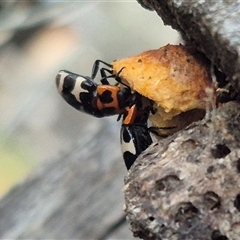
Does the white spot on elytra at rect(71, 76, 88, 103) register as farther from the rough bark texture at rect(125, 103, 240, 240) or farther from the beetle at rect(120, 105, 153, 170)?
the rough bark texture at rect(125, 103, 240, 240)

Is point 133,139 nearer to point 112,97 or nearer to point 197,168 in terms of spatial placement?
point 112,97

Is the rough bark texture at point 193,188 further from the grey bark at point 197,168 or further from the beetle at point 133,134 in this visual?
the beetle at point 133,134

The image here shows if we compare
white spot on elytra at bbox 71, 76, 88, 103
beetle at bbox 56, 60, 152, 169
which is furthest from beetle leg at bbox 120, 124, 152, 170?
white spot on elytra at bbox 71, 76, 88, 103

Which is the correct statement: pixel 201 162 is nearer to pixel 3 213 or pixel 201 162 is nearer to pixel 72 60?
pixel 3 213

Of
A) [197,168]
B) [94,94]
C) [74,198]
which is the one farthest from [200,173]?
[74,198]

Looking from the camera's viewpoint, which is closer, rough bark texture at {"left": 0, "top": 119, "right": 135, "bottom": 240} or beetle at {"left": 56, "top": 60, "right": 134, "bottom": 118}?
beetle at {"left": 56, "top": 60, "right": 134, "bottom": 118}

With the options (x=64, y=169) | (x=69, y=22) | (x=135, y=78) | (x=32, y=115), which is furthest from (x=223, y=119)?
(x=69, y=22)
